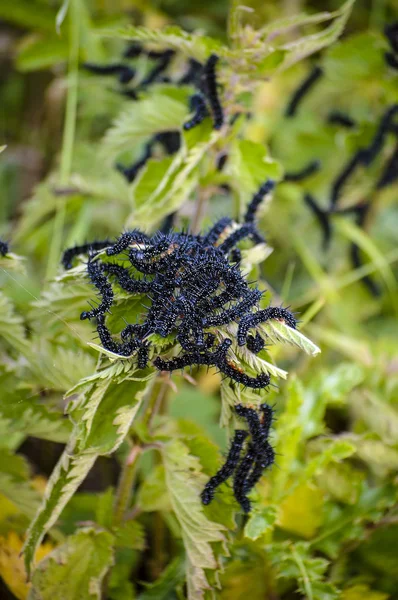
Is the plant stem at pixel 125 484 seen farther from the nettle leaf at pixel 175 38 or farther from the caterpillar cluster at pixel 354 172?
the caterpillar cluster at pixel 354 172

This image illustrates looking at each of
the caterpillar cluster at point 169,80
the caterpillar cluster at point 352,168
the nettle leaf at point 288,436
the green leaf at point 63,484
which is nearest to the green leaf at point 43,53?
the caterpillar cluster at point 169,80

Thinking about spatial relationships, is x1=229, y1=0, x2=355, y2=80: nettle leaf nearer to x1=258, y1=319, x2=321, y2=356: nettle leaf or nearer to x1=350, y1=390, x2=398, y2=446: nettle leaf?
x1=258, y1=319, x2=321, y2=356: nettle leaf

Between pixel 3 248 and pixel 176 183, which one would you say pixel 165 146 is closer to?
pixel 176 183

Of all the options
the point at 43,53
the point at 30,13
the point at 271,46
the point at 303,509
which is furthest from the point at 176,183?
the point at 30,13

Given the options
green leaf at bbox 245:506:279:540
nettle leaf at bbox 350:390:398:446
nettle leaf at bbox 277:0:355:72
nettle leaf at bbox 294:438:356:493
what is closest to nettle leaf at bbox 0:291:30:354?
green leaf at bbox 245:506:279:540

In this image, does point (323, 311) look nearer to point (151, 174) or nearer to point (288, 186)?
point (288, 186)

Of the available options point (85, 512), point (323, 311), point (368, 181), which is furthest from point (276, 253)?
point (85, 512)

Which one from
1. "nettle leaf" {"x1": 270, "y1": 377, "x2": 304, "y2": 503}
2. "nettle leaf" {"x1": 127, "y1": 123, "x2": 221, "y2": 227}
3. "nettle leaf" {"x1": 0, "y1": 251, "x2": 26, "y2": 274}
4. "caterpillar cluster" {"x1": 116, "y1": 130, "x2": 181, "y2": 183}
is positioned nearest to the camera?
"nettle leaf" {"x1": 0, "y1": 251, "x2": 26, "y2": 274}
